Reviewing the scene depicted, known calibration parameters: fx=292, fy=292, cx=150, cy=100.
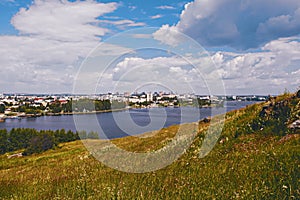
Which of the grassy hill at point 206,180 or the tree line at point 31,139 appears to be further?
the tree line at point 31,139

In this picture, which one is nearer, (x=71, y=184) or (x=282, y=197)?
(x=282, y=197)

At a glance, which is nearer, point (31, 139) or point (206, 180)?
point (206, 180)

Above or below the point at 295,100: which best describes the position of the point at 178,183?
below

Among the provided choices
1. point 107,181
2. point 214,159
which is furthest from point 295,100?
point 107,181

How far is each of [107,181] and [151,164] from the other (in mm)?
2560

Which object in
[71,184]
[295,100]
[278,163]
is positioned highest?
[295,100]

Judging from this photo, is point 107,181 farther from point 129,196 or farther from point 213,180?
point 213,180

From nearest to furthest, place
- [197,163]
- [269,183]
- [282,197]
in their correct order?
1. [282,197]
2. [269,183]
3. [197,163]

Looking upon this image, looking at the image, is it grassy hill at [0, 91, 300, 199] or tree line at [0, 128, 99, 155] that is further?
tree line at [0, 128, 99, 155]

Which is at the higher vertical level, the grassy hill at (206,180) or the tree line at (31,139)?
the grassy hill at (206,180)

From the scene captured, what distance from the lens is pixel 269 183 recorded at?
23.2 feet

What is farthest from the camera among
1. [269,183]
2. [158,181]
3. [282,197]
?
[158,181]

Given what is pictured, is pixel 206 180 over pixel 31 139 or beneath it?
over

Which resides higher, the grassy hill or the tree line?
the grassy hill
